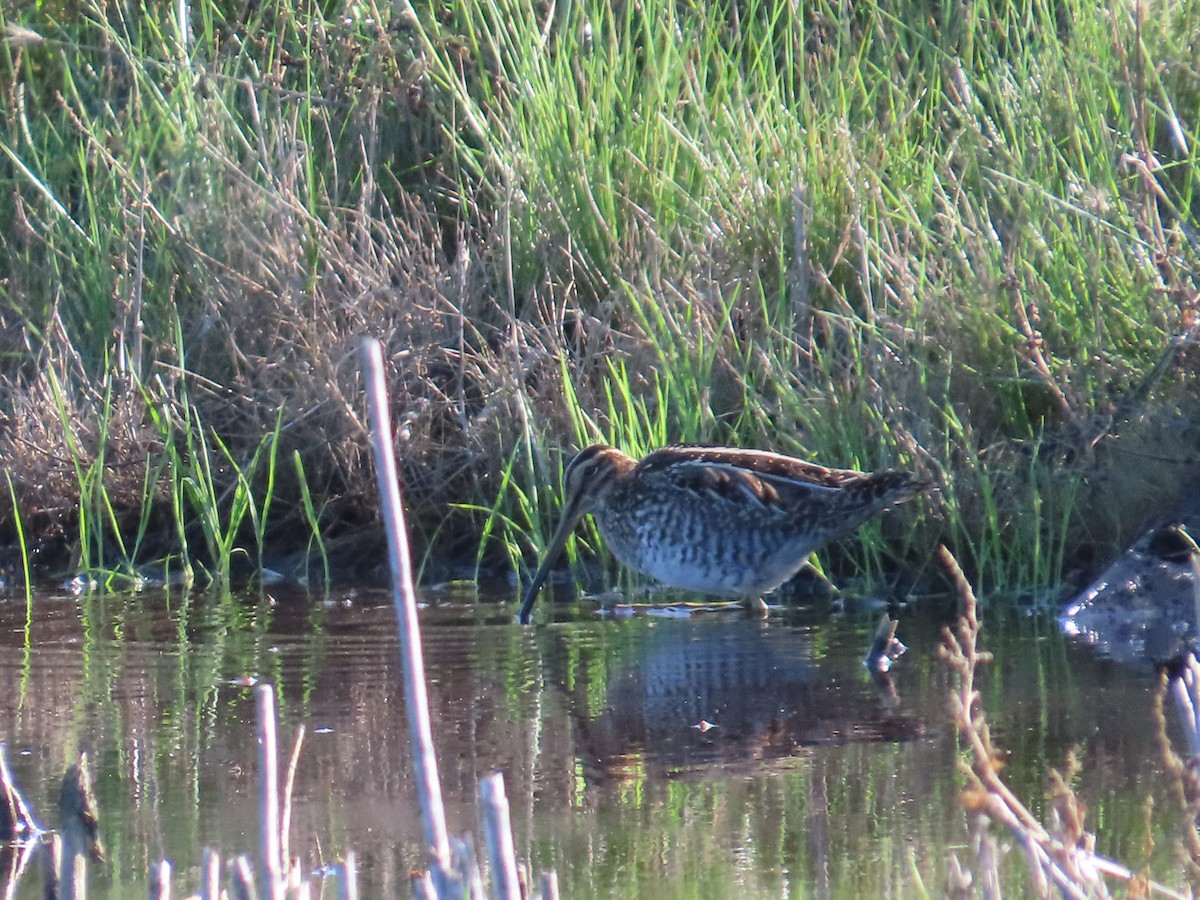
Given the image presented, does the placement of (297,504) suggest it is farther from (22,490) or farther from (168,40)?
(168,40)

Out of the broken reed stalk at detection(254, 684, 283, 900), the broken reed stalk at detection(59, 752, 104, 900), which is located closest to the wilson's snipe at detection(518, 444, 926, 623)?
the broken reed stalk at detection(59, 752, 104, 900)

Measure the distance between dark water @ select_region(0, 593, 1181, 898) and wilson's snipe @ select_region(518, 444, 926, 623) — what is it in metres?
0.16

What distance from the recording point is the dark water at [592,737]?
3381mm

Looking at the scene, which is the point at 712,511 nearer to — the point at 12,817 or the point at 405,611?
the point at 12,817

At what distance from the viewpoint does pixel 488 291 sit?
7086 mm

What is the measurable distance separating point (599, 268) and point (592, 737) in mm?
2965

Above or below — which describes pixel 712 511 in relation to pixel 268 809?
above

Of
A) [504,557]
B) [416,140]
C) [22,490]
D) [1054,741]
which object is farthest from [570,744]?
[416,140]

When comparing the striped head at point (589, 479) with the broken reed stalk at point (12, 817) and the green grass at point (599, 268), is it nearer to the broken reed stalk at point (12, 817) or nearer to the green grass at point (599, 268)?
the green grass at point (599, 268)

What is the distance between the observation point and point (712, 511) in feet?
19.2

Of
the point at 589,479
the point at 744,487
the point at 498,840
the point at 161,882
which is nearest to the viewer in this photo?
the point at 498,840

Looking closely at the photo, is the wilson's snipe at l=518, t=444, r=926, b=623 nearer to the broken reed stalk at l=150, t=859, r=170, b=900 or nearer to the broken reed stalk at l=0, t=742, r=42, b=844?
the broken reed stalk at l=0, t=742, r=42, b=844

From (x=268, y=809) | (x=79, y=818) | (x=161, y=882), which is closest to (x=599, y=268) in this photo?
(x=79, y=818)

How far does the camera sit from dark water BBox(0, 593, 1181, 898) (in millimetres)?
3381
